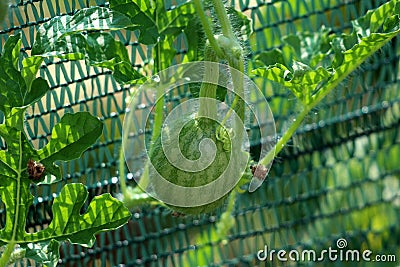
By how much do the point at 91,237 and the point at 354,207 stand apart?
2.52 feet

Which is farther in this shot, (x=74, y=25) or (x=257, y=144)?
(x=257, y=144)

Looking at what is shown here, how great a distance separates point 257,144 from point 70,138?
45 cm

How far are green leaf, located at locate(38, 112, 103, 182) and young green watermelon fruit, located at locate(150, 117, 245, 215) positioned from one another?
0.07 meters

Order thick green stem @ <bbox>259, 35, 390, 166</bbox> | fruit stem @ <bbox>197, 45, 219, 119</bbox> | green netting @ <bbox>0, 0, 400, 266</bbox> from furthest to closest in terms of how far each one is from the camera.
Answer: green netting @ <bbox>0, 0, 400, 266</bbox> → thick green stem @ <bbox>259, 35, 390, 166</bbox> → fruit stem @ <bbox>197, 45, 219, 119</bbox>

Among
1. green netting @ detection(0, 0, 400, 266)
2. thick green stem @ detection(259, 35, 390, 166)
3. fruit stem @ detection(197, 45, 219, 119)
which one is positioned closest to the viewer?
fruit stem @ detection(197, 45, 219, 119)

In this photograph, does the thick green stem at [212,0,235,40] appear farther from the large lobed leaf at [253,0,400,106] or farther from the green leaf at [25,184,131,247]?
the green leaf at [25,184,131,247]

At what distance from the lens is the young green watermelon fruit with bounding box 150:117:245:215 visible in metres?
0.68

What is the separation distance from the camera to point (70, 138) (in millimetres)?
743

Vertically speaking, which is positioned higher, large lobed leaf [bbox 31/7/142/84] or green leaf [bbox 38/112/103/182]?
large lobed leaf [bbox 31/7/142/84]

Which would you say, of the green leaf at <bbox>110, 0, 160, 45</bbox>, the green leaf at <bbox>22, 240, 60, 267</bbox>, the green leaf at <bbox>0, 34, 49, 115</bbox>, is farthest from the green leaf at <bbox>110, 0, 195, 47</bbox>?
the green leaf at <bbox>22, 240, 60, 267</bbox>

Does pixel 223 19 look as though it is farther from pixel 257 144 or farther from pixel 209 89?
pixel 257 144

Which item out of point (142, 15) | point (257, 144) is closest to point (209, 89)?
point (142, 15)

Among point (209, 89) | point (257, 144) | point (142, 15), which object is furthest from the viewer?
point (257, 144)

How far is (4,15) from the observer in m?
0.65
